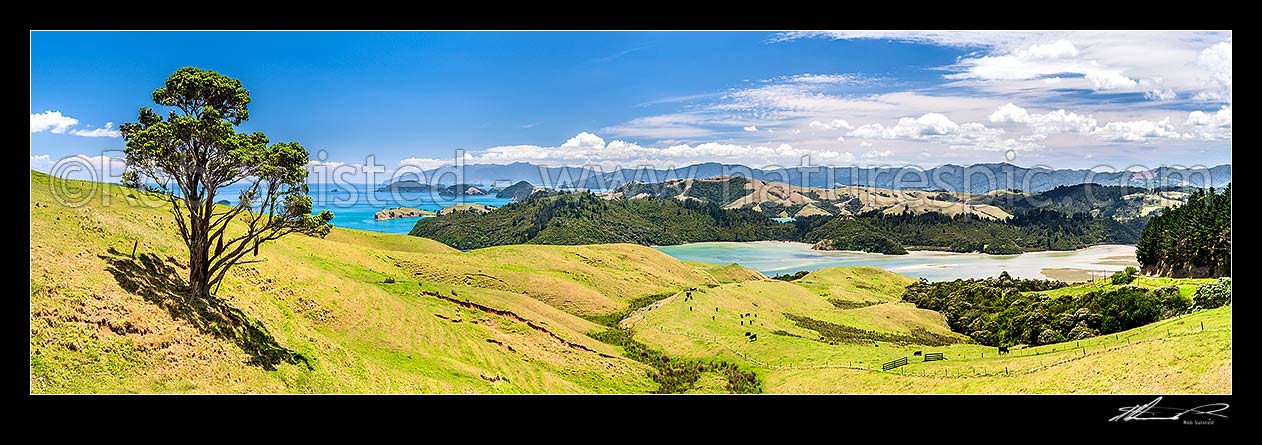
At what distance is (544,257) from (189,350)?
63.5 metres

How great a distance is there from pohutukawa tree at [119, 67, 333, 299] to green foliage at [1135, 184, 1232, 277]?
85938 millimetres

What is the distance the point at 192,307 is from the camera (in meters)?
20.5

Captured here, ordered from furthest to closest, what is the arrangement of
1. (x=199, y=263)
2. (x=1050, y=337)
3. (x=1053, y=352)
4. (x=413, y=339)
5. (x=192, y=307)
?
(x=1050, y=337) → (x=1053, y=352) → (x=413, y=339) → (x=199, y=263) → (x=192, y=307)

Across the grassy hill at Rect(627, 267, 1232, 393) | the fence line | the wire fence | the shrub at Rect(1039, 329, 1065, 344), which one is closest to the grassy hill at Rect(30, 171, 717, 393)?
the fence line

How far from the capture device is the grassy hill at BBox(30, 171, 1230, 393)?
1803cm

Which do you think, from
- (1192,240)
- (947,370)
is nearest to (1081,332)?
(947,370)

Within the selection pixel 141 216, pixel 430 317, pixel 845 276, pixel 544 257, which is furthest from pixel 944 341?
pixel 845 276

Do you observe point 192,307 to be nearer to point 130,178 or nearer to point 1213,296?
point 130,178

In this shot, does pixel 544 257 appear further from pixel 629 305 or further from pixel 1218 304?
pixel 1218 304

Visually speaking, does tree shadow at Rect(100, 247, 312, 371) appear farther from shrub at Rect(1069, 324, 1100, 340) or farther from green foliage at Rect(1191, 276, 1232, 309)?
→ green foliage at Rect(1191, 276, 1232, 309)

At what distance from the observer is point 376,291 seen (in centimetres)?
3522
